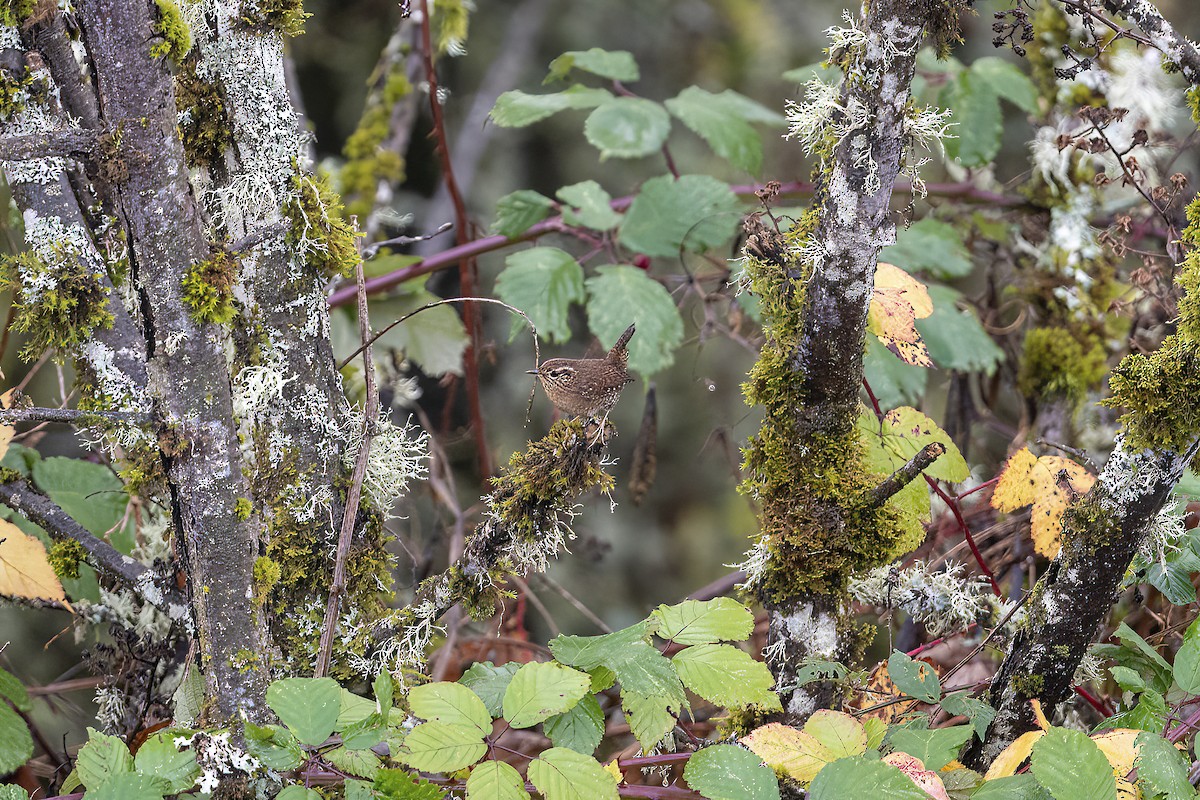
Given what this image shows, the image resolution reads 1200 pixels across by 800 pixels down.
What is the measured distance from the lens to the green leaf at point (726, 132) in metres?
2.13

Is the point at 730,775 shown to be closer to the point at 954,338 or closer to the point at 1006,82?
the point at 954,338

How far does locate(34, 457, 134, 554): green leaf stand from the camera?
1.58m

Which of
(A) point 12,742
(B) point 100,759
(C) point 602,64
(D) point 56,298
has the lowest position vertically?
(A) point 12,742

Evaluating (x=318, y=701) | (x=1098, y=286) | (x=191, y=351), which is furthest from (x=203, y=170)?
(x=1098, y=286)

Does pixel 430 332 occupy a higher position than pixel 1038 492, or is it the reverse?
pixel 430 332

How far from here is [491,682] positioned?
111 centimetres

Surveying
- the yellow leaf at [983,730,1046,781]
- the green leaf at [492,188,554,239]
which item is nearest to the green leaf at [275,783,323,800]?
the yellow leaf at [983,730,1046,781]

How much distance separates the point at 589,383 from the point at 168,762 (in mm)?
694

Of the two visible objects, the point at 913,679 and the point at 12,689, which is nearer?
the point at 913,679

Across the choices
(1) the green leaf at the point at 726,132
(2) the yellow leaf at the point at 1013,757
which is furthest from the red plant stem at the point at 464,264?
(2) the yellow leaf at the point at 1013,757

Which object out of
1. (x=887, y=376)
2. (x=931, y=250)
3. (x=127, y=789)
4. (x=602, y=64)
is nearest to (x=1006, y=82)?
(x=931, y=250)

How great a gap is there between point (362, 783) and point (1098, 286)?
6.82 feet

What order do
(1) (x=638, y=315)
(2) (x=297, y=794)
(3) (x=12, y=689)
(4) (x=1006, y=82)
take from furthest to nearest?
1. (4) (x=1006, y=82)
2. (1) (x=638, y=315)
3. (3) (x=12, y=689)
4. (2) (x=297, y=794)

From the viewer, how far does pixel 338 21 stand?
3307 millimetres
